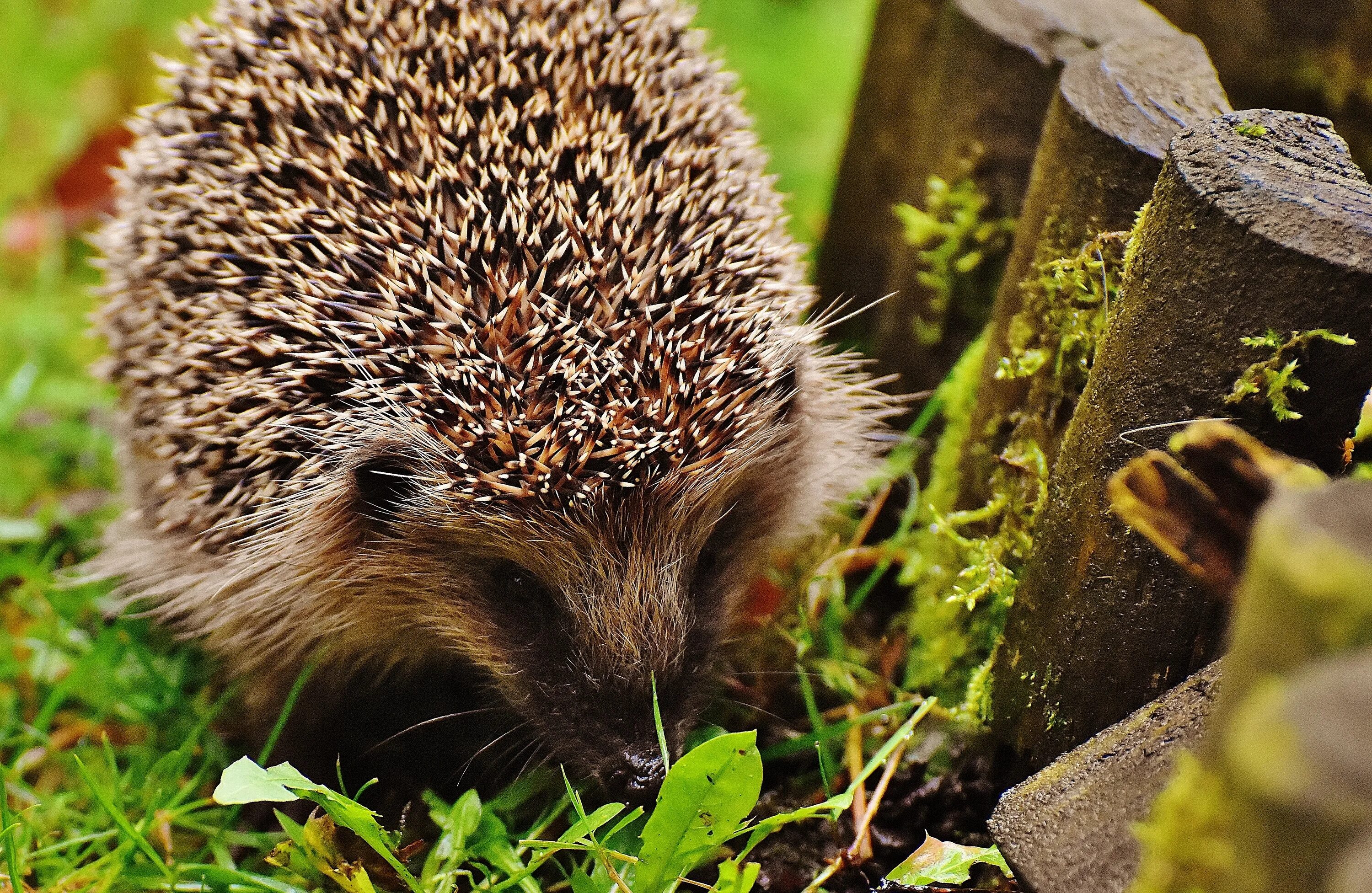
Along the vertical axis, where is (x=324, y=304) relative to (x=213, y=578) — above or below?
above

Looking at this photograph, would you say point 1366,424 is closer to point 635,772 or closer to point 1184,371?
point 1184,371

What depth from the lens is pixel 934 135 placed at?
136 inches

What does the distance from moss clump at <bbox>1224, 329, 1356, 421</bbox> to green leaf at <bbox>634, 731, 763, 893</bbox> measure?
3.37 feet

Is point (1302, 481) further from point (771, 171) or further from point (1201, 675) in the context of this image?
point (771, 171)

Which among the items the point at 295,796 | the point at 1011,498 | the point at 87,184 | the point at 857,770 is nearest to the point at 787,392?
the point at 1011,498

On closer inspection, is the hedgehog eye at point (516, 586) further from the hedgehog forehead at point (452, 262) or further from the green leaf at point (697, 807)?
the green leaf at point (697, 807)

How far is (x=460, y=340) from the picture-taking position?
2.34 meters

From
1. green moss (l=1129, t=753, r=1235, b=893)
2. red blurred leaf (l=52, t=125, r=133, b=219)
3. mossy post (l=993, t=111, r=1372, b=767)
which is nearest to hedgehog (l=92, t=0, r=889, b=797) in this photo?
mossy post (l=993, t=111, r=1372, b=767)

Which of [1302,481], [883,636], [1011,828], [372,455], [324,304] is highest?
[1302,481]

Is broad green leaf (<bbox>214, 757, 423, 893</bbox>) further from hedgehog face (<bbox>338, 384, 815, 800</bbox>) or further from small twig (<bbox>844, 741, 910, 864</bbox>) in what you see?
small twig (<bbox>844, 741, 910, 864</bbox>)

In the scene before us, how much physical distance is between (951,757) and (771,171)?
3626 millimetres

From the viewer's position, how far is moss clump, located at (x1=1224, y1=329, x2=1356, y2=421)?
1.76m

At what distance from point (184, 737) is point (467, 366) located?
1.38m

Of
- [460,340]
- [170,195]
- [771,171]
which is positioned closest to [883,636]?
[460,340]
